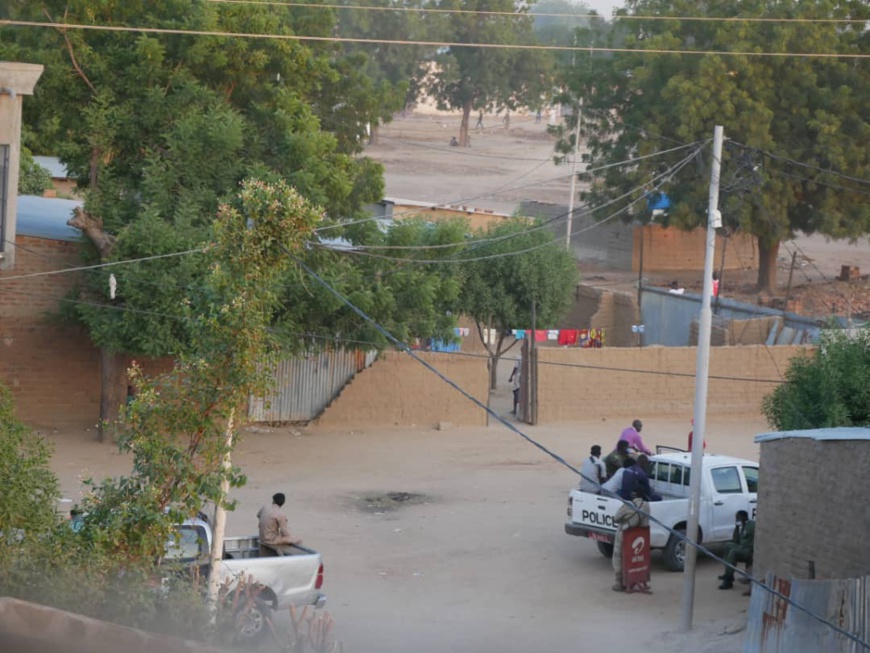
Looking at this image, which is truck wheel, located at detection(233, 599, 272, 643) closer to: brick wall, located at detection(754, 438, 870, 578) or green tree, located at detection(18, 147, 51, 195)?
brick wall, located at detection(754, 438, 870, 578)

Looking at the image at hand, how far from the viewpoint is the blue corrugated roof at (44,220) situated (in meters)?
24.4

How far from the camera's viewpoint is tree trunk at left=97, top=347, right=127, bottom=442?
2436cm

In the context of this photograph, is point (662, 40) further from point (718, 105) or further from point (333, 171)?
point (333, 171)

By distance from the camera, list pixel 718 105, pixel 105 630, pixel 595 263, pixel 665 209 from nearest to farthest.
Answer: pixel 105 630
pixel 718 105
pixel 665 209
pixel 595 263

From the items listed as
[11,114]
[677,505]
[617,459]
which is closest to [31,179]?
[11,114]

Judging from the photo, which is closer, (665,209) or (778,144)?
(778,144)

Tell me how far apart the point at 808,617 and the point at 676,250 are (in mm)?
39552

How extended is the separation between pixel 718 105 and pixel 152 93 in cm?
2336

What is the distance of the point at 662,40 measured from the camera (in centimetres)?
4219

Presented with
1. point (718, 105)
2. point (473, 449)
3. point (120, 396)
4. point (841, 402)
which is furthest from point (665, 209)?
point (841, 402)

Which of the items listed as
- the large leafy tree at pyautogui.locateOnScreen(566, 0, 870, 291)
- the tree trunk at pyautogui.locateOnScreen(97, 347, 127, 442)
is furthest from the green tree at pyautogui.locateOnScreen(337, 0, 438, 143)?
the tree trunk at pyautogui.locateOnScreen(97, 347, 127, 442)

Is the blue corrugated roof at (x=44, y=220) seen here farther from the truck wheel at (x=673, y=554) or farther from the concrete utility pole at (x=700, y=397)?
the concrete utility pole at (x=700, y=397)

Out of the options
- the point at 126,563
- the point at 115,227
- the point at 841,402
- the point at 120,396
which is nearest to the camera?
the point at 126,563

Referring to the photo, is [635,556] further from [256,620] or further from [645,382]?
[645,382]
